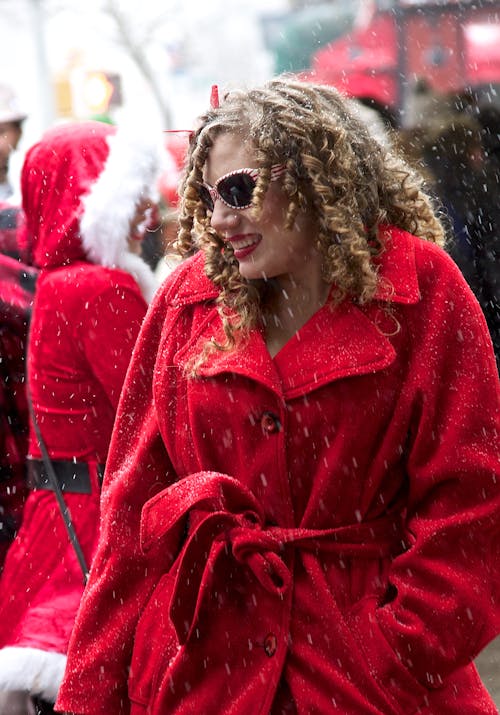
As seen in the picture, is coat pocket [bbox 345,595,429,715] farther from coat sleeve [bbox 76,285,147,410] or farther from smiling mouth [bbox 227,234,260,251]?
coat sleeve [bbox 76,285,147,410]

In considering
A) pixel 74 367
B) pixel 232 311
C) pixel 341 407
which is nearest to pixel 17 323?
pixel 74 367

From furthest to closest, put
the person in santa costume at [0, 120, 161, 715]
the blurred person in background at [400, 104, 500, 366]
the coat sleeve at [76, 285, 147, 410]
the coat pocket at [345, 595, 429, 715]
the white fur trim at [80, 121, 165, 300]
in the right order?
1. the blurred person in background at [400, 104, 500, 366]
2. the white fur trim at [80, 121, 165, 300]
3. the coat sleeve at [76, 285, 147, 410]
4. the person in santa costume at [0, 120, 161, 715]
5. the coat pocket at [345, 595, 429, 715]

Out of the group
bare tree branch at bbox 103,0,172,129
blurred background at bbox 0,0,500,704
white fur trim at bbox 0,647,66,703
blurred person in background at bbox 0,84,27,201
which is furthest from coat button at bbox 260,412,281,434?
bare tree branch at bbox 103,0,172,129

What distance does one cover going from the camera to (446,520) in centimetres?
290

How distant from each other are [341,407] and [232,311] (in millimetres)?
401

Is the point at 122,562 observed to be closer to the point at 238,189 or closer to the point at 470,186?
the point at 238,189

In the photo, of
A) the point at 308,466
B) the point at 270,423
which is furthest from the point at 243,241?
the point at 308,466

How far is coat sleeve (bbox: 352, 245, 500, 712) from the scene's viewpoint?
286cm

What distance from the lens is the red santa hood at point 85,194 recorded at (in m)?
4.82

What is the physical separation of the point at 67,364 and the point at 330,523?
182 centimetres

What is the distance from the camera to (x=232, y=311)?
320 cm

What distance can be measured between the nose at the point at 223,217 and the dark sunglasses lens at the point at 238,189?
21mm

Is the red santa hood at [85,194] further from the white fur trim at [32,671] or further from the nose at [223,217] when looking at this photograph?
the nose at [223,217]

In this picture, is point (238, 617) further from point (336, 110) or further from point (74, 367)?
point (74, 367)
